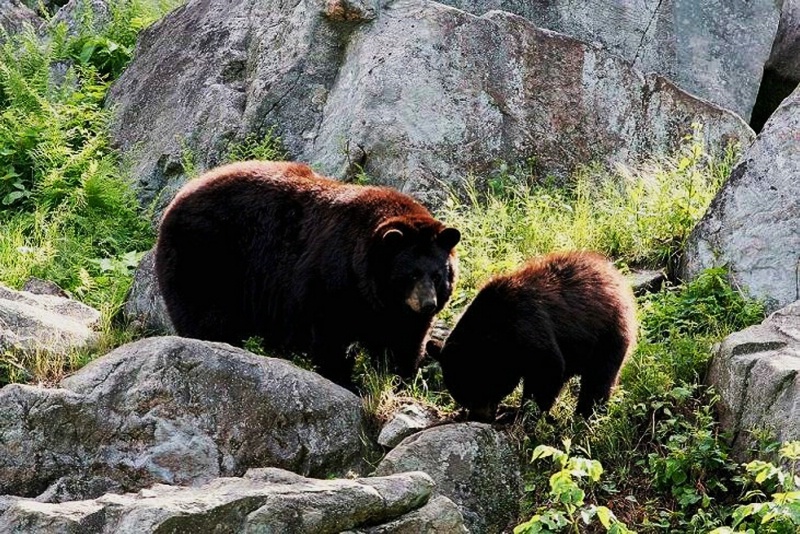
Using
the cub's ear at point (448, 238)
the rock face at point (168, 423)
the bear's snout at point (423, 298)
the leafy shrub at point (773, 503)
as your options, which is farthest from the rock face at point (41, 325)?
the leafy shrub at point (773, 503)

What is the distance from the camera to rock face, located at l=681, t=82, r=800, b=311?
Result: 9.88 meters

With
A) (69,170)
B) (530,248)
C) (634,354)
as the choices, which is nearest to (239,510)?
(634,354)

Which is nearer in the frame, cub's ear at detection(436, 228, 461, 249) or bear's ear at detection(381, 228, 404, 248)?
bear's ear at detection(381, 228, 404, 248)

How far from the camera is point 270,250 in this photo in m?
10.1

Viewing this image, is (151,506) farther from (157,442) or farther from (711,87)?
(711,87)

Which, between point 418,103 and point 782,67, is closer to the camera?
point 418,103

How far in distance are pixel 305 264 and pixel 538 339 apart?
214 cm

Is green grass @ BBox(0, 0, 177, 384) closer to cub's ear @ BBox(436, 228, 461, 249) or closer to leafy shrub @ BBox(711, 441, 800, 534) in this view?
cub's ear @ BBox(436, 228, 461, 249)

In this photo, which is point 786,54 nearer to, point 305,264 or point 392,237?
point 392,237

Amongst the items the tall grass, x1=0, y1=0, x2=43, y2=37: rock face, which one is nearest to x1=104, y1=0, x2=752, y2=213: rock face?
the tall grass

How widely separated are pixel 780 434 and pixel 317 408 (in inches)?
114

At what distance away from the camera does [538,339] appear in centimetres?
853

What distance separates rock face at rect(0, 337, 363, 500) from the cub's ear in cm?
159

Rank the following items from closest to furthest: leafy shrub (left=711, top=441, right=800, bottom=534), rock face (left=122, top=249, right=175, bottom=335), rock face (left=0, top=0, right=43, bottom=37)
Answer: leafy shrub (left=711, top=441, right=800, bottom=534) → rock face (left=122, top=249, right=175, bottom=335) → rock face (left=0, top=0, right=43, bottom=37)
